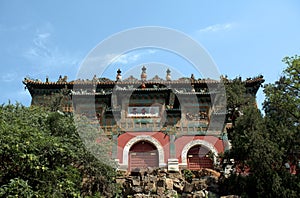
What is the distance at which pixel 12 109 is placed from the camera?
1347cm

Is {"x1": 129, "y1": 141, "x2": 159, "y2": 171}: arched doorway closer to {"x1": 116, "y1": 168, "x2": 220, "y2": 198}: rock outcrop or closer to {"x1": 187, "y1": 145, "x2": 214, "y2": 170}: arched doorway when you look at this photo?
{"x1": 187, "y1": 145, "x2": 214, "y2": 170}: arched doorway

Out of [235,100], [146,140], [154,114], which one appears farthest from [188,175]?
[154,114]

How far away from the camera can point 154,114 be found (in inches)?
869

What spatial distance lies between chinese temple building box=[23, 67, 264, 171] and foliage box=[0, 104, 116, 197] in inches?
212

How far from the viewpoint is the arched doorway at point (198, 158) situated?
18516 millimetres

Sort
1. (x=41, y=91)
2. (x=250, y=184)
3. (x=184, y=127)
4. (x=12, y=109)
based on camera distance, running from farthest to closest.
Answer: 1. (x=41, y=91)
2. (x=184, y=127)
3. (x=12, y=109)
4. (x=250, y=184)

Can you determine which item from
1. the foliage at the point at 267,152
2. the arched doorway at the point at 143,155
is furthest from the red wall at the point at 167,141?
the foliage at the point at 267,152

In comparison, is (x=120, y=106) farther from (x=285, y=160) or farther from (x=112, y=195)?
(x=285, y=160)

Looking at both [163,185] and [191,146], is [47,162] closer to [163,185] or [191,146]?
[163,185]

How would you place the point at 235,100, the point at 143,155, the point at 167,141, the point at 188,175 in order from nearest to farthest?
the point at 188,175 → the point at 167,141 → the point at 143,155 → the point at 235,100

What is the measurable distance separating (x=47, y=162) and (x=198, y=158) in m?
10.2

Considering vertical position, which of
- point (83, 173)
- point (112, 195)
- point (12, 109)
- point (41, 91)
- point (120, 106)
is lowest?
point (112, 195)

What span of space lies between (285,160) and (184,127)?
7.29 meters

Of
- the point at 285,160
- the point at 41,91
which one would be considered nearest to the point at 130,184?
the point at 285,160
